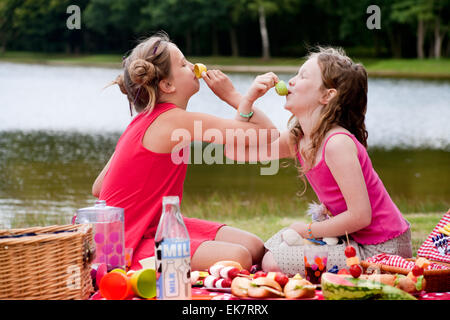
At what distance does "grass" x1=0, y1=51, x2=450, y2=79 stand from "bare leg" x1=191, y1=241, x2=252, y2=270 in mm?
27876

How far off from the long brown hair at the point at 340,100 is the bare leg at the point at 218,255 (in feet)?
1.68

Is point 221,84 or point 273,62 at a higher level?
point 273,62

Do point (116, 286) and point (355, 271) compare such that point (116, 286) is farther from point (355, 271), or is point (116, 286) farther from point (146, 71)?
point (146, 71)

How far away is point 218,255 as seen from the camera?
10.2 feet

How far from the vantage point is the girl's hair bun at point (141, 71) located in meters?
3.15

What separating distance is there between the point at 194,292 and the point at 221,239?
71 centimetres

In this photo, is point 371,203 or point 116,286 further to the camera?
point 371,203

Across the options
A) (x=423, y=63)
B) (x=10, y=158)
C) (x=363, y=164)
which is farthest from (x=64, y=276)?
(x=423, y=63)

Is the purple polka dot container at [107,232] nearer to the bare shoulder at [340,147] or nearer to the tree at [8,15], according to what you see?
the bare shoulder at [340,147]

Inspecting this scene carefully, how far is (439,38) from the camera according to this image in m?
33.6

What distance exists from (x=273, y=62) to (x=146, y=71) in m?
33.5

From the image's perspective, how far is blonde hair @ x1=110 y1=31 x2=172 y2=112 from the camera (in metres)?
3.17

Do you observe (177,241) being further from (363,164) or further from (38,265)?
(363,164)

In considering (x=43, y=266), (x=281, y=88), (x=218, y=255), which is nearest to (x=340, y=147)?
(x=281, y=88)
